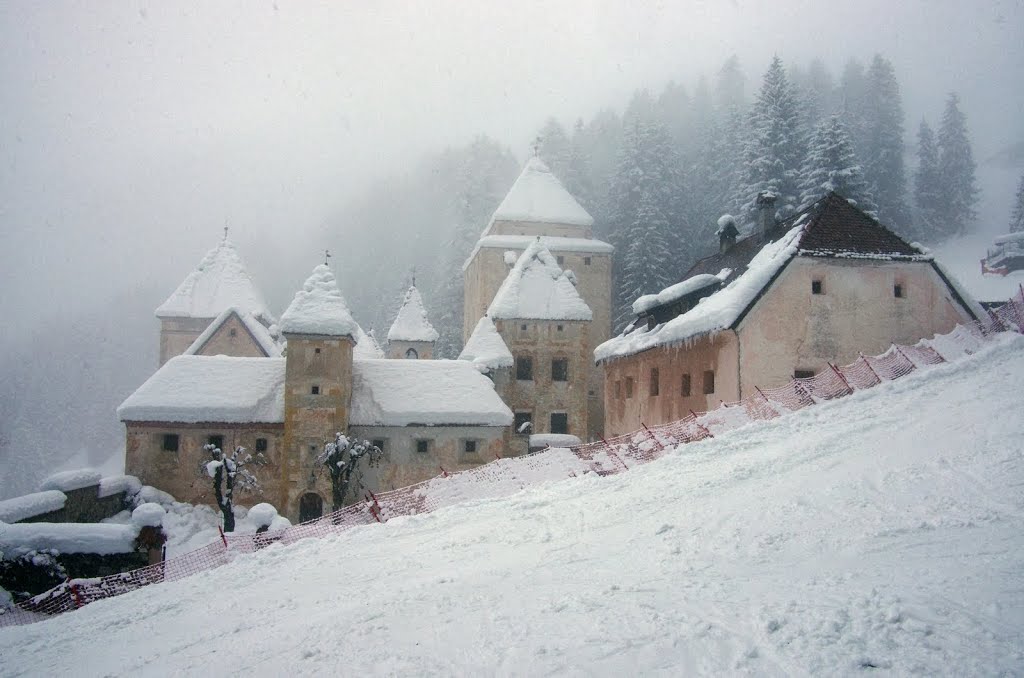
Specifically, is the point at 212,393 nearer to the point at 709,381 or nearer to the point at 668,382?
the point at 668,382

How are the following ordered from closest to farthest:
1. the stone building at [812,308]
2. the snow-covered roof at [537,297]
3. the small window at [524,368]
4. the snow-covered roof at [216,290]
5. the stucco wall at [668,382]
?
the stone building at [812,308] < the stucco wall at [668,382] < the small window at [524,368] < the snow-covered roof at [537,297] < the snow-covered roof at [216,290]

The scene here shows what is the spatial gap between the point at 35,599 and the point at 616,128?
77.9 metres

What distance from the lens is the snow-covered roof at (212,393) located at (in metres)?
26.5

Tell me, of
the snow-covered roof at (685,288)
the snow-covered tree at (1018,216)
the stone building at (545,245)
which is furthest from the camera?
the snow-covered tree at (1018,216)

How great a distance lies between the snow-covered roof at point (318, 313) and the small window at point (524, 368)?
35.6 ft

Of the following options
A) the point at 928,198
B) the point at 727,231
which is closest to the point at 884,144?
the point at 928,198

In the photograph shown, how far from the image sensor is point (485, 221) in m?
66.7

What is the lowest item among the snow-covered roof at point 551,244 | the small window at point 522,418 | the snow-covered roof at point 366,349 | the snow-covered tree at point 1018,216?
the small window at point 522,418

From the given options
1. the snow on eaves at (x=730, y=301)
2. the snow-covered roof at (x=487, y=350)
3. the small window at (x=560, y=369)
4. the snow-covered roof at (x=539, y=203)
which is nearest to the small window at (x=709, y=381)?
the snow on eaves at (x=730, y=301)

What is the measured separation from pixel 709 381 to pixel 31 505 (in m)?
20.0

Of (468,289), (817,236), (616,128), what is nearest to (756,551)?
(817,236)

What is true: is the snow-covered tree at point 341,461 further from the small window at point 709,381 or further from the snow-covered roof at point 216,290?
the snow-covered roof at point 216,290

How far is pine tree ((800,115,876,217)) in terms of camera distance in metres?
41.8

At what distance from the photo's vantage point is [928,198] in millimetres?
62844
